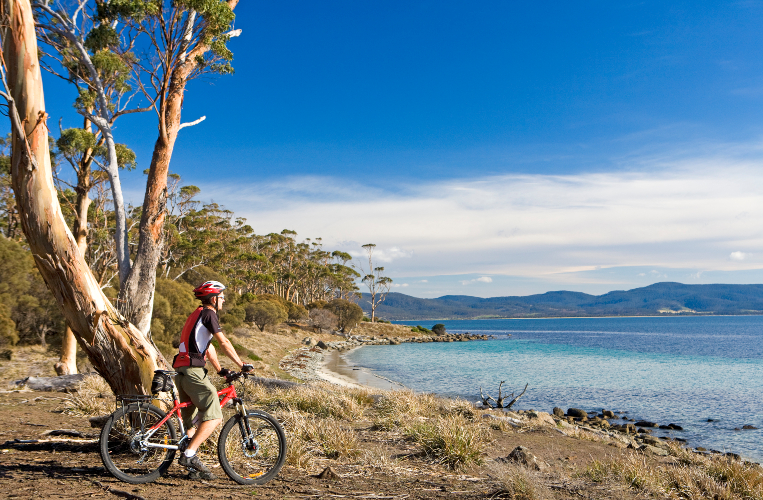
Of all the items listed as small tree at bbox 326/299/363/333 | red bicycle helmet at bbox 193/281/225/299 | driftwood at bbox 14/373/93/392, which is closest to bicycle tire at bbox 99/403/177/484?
red bicycle helmet at bbox 193/281/225/299

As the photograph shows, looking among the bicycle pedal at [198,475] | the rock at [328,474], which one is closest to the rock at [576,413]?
the rock at [328,474]

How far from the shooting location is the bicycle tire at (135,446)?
4594 millimetres

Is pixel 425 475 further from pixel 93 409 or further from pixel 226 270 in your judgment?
pixel 226 270

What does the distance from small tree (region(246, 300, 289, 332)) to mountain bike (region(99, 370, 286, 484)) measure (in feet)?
134

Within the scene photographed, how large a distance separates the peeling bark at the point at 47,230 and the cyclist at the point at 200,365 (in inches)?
65.7

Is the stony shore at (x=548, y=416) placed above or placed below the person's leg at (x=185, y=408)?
below

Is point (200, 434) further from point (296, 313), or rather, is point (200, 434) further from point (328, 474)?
point (296, 313)

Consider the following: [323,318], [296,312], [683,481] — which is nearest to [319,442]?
[683,481]

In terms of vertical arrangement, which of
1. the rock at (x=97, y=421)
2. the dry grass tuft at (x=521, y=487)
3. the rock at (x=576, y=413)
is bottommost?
the rock at (x=576, y=413)

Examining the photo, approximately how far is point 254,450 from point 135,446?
3.77 feet

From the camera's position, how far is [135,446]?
4617 mm

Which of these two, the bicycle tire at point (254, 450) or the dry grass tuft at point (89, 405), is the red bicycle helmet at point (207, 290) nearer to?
the bicycle tire at point (254, 450)

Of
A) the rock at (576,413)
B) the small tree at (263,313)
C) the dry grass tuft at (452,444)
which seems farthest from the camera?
the small tree at (263,313)

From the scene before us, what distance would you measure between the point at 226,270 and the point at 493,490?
45.3 metres
